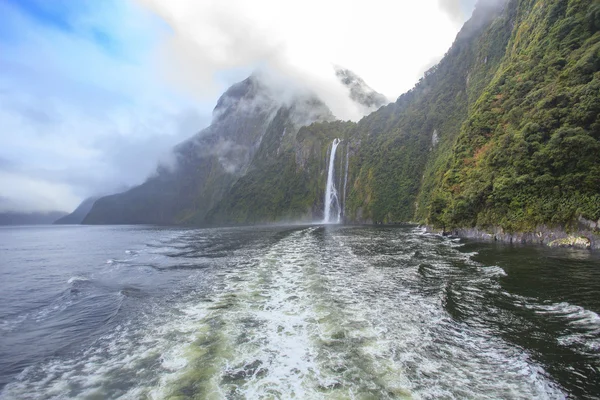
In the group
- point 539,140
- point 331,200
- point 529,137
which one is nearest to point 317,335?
point 539,140

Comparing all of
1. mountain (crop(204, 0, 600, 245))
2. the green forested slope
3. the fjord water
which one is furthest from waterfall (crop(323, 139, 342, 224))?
the fjord water

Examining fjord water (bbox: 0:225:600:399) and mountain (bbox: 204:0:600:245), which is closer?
fjord water (bbox: 0:225:600:399)

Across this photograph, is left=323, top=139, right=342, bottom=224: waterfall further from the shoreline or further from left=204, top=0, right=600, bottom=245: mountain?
the shoreline

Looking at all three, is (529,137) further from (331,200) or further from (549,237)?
(331,200)

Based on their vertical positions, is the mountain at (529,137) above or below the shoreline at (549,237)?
above

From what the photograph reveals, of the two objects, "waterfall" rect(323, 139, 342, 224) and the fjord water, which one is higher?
"waterfall" rect(323, 139, 342, 224)

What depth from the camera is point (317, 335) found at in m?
10.1

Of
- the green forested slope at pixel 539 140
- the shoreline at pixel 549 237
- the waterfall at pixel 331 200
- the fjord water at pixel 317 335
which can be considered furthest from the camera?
the waterfall at pixel 331 200

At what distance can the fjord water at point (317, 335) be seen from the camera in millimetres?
7133

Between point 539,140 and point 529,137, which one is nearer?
point 539,140

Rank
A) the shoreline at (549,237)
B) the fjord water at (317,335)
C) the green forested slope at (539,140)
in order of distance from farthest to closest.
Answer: the green forested slope at (539,140)
the shoreline at (549,237)
the fjord water at (317,335)

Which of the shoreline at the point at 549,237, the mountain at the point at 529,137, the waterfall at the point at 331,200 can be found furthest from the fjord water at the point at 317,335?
the waterfall at the point at 331,200

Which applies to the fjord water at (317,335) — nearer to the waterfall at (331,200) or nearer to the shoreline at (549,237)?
the shoreline at (549,237)

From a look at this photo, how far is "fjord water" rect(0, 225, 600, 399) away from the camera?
7.13 metres
